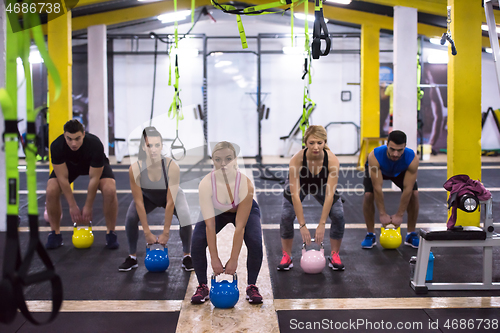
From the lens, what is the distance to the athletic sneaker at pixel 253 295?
226 cm

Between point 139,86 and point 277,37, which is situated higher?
point 277,37

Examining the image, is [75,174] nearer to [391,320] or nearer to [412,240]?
[391,320]

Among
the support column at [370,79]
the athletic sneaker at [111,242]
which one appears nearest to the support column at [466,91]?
the athletic sneaker at [111,242]

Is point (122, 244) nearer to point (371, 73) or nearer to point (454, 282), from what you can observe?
point (454, 282)

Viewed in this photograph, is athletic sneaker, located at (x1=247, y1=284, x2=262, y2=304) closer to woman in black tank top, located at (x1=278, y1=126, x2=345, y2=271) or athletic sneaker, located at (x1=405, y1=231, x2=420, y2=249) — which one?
woman in black tank top, located at (x1=278, y1=126, x2=345, y2=271)

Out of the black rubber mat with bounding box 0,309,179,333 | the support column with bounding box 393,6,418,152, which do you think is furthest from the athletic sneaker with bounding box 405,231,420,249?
the support column with bounding box 393,6,418,152

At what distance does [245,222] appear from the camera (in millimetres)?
2230

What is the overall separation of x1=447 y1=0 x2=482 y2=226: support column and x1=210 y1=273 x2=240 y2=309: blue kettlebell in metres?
2.65

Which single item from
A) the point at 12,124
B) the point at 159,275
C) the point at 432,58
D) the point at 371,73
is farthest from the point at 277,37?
the point at 12,124

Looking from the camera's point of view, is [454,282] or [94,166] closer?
[454,282]

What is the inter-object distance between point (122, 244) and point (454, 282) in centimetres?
254

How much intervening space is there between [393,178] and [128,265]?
2.21m

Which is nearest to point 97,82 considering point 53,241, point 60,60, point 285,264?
point 60,60

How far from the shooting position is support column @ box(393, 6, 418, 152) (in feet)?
20.0
